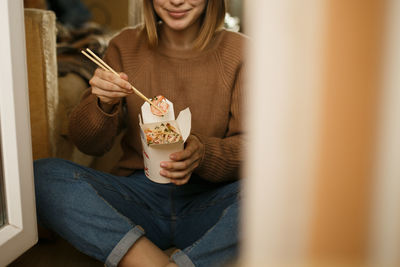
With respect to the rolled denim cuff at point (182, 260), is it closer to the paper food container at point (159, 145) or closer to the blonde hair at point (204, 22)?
the paper food container at point (159, 145)

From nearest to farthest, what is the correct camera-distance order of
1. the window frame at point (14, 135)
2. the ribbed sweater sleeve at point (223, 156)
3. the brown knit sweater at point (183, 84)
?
the window frame at point (14, 135), the ribbed sweater sleeve at point (223, 156), the brown knit sweater at point (183, 84)

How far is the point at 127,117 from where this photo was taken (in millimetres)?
1200

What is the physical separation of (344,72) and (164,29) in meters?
1.02

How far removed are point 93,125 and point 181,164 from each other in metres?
0.32

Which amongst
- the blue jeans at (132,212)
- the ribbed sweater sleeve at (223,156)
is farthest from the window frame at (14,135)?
the ribbed sweater sleeve at (223,156)

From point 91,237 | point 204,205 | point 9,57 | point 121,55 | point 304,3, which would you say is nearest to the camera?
point 304,3

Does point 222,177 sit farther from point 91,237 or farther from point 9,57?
point 9,57

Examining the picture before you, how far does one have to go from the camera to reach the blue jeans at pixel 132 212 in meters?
0.87

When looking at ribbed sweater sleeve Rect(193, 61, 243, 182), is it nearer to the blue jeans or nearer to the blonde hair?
the blue jeans

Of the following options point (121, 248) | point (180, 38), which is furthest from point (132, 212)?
point (180, 38)

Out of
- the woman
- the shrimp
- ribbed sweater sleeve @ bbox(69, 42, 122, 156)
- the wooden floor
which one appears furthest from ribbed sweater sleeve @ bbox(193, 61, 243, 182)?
the wooden floor

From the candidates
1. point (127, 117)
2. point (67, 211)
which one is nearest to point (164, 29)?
point (127, 117)

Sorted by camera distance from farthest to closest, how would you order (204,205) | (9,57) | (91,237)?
(204,205) → (91,237) → (9,57)

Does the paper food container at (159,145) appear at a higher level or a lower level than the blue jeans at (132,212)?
higher
